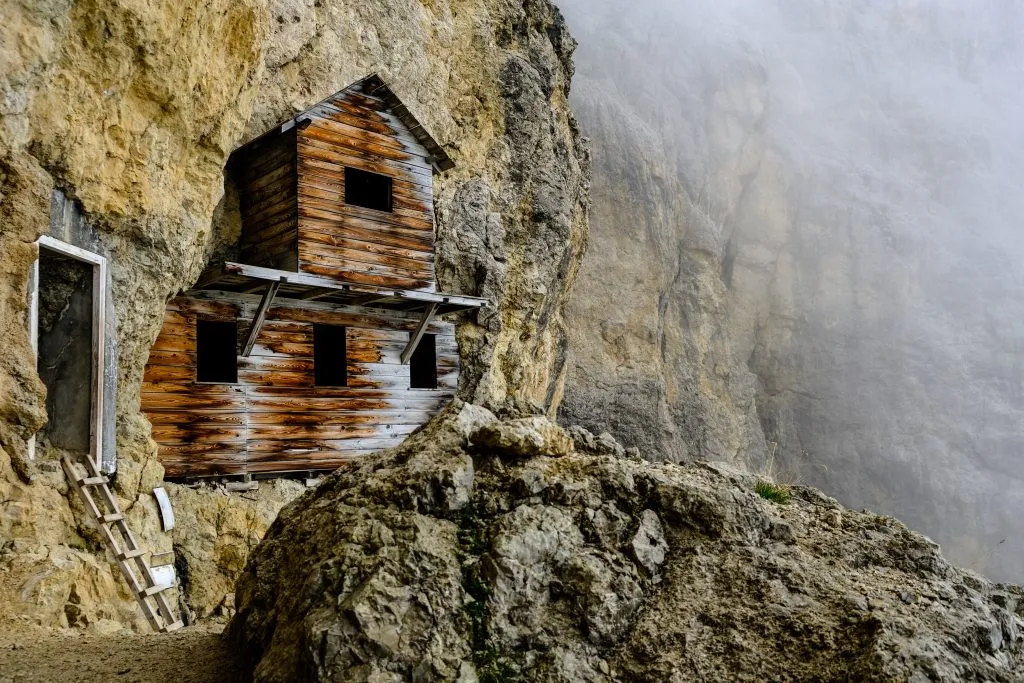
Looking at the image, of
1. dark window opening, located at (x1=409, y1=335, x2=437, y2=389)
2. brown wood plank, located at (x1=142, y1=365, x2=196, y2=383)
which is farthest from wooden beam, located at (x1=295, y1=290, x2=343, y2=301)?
dark window opening, located at (x1=409, y1=335, x2=437, y2=389)

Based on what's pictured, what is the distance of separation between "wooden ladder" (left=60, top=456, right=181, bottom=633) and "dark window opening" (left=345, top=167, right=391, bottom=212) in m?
7.07

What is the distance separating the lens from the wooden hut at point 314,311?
12.6 meters

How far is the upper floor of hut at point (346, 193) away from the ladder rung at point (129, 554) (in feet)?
17.7

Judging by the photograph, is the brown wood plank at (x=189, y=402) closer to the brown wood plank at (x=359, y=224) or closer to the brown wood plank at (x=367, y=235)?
the brown wood plank at (x=367, y=235)

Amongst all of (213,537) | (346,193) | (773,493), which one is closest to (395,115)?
(346,193)

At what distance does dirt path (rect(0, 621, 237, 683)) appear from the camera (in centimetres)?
436

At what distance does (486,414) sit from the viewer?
16.1 ft

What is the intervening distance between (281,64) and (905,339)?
36448 mm

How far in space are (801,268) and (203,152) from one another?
3589 cm

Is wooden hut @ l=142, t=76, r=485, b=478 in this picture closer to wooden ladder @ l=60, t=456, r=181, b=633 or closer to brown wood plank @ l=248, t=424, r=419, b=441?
brown wood plank @ l=248, t=424, r=419, b=441

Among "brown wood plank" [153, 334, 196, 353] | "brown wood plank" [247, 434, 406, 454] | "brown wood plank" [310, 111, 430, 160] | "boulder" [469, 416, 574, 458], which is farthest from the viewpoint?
"brown wood plank" [310, 111, 430, 160]

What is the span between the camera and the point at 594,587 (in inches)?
141

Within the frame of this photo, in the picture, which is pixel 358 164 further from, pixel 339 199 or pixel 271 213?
pixel 271 213

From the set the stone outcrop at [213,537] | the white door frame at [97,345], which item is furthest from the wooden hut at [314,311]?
the white door frame at [97,345]
